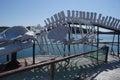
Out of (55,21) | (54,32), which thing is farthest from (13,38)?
(55,21)

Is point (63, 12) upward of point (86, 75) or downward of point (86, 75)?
upward

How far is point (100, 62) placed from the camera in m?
9.54

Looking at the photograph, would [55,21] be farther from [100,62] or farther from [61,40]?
[100,62]

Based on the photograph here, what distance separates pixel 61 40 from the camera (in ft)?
29.8

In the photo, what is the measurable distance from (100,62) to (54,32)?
107 inches

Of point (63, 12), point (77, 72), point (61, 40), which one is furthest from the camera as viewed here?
point (63, 12)

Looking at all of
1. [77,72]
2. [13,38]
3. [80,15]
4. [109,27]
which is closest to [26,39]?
[13,38]

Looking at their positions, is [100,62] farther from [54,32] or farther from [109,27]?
[109,27]

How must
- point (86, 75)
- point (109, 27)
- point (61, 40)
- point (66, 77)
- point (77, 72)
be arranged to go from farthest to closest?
1. point (109, 27)
2. point (61, 40)
3. point (86, 75)
4. point (77, 72)
5. point (66, 77)

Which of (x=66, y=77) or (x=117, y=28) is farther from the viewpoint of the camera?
(x=117, y=28)

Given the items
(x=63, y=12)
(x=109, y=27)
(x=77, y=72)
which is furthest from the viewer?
(x=109, y=27)

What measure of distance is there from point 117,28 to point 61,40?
18.5 feet

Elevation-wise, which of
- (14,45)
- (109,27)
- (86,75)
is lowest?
(86,75)

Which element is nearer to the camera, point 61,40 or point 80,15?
point 61,40
